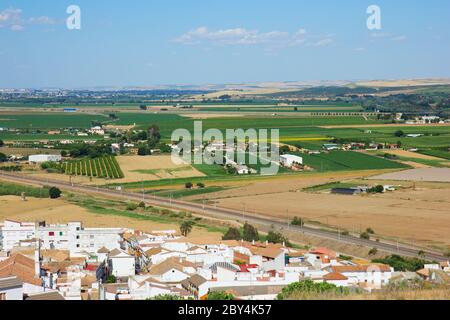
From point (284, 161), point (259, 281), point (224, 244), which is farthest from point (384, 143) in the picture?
point (259, 281)

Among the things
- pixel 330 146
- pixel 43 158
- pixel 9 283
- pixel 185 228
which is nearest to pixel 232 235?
pixel 185 228

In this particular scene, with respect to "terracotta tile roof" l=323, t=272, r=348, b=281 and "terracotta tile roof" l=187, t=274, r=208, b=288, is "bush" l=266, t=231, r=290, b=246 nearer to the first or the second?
"terracotta tile roof" l=323, t=272, r=348, b=281

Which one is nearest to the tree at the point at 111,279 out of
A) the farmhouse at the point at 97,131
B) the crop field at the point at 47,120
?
the farmhouse at the point at 97,131

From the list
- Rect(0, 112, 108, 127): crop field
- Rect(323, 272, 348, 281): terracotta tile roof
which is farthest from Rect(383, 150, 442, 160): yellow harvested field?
Rect(0, 112, 108, 127): crop field

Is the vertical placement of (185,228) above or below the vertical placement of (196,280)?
below

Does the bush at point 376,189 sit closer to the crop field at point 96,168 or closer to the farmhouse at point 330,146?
the crop field at point 96,168

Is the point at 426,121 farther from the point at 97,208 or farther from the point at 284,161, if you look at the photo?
the point at 97,208

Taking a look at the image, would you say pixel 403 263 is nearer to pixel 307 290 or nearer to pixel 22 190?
pixel 307 290
